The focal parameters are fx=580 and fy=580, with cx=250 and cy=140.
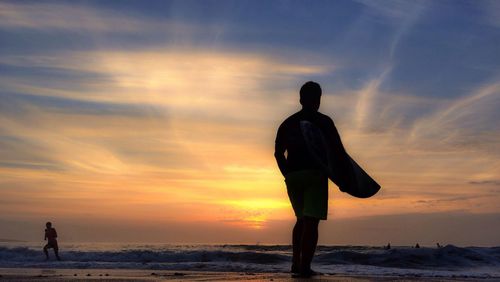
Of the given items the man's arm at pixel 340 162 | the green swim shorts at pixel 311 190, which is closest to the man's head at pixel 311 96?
the man's arm at pixel 340 162

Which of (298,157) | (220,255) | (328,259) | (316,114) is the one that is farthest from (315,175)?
(220,255)

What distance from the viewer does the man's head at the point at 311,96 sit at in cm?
644

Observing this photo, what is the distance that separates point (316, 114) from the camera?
638 cm

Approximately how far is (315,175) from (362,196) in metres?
0.61

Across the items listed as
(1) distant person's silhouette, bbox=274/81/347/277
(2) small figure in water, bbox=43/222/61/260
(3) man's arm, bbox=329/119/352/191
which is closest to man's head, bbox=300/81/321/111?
(1) distant person's silhouette, bbox=274/81/347/277

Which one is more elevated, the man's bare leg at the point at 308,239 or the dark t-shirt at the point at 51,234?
the dark t-shirt at the point at 51,234

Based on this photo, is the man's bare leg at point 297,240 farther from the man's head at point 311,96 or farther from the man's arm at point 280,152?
the man's head at point 311,96

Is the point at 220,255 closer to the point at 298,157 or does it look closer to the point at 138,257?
the point at 138,257

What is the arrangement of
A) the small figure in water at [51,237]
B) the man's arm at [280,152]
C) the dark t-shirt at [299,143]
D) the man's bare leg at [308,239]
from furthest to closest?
the small figure in water at [51,237]
the man's arm at [280,152]
the dark t-shirt at [299,143]
the man's bare leg at [308,239]

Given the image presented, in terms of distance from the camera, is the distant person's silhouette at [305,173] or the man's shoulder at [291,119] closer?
the distant person's silhouette at [305,173]

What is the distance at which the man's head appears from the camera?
6438 millimetres

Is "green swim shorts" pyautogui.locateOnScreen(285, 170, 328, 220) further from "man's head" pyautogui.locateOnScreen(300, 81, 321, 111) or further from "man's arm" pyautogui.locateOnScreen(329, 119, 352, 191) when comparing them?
"man's head" pyautogui.locateOnScreen(300, 81, 321, 111)

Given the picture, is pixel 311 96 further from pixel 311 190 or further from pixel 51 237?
pixel 51 237

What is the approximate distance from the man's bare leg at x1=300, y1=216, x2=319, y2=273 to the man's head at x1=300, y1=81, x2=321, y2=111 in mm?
1247
